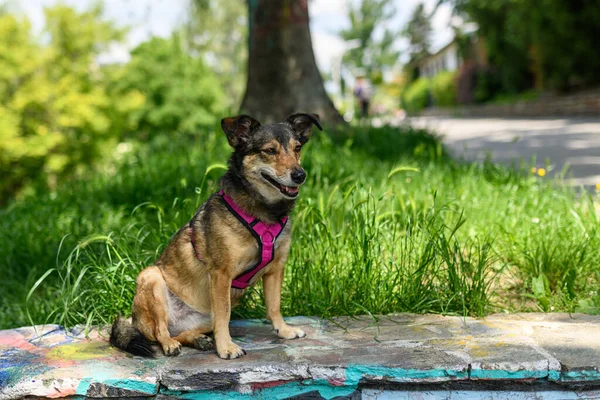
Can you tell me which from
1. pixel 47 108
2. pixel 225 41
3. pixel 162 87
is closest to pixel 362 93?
pixel 162 87

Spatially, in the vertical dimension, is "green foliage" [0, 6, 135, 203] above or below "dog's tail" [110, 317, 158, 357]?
above

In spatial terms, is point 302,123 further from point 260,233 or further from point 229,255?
point 229,255

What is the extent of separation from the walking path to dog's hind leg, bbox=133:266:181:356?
15.3ft

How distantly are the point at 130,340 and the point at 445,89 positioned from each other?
132 ft

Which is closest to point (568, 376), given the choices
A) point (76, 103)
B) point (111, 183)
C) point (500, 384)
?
point (500, 384)

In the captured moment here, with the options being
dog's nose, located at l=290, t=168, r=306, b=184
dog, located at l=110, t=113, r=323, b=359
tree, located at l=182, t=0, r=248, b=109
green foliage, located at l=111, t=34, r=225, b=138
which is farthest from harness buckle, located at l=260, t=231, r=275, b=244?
tree, located at l=182, t=0, r=248, b=109

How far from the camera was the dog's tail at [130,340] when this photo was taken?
3.25m

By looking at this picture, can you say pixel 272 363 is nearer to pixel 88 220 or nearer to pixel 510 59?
pixel 88 220

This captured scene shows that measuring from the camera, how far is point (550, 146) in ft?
37.0

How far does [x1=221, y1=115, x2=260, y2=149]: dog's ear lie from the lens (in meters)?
3.26

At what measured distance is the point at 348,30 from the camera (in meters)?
64.7

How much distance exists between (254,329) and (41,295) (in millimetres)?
2478

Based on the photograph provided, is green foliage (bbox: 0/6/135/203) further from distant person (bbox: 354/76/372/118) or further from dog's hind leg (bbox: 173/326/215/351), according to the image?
distant person (bbox: 354/76/372/118)

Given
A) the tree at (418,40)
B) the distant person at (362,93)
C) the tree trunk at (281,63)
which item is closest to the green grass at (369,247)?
the tree trunk at (281,63)
